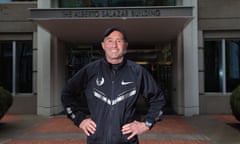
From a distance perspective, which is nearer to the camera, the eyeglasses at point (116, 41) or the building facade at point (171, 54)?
the eyeglasses at point (116, 41)

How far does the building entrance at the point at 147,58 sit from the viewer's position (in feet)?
49.8

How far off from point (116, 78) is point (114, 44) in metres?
0.28

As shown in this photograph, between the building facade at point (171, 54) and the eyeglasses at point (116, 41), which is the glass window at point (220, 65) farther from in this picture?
the eyeglasses at point (116, 41)

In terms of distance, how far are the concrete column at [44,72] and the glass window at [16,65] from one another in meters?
0.96

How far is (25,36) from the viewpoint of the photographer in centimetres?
1401

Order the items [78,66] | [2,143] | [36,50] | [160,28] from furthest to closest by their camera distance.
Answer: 1. [78,66]
2. [36,50]
3. [160,28]
4. [2,143]

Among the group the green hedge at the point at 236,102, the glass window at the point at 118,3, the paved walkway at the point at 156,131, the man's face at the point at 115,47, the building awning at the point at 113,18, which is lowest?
the paved walkway at the point at 156,131

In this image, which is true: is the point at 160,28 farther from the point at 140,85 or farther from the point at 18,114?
the point at 140,85

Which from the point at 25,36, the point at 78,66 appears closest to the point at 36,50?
the point at 25,36

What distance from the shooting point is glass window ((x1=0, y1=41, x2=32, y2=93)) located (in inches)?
554

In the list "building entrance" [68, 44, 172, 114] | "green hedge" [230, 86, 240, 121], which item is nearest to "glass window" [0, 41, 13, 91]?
"building entrance" [68, 44, 172, 114]

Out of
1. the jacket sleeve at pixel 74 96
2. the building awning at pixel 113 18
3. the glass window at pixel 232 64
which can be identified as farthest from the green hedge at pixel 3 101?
the glass window at pixel 232 64

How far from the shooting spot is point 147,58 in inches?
636

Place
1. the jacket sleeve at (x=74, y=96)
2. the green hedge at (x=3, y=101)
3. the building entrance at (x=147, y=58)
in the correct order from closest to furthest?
the jacket sleeve at (x=74, y=96), the green hedge at (x=3, y=101), the building entrance at (x=147, y=58)
